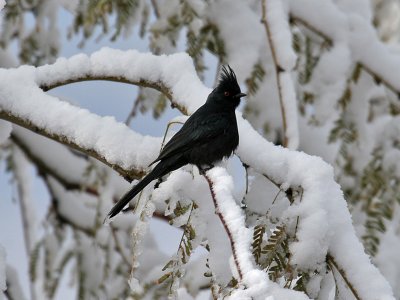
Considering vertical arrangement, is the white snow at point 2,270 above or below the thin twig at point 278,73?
below

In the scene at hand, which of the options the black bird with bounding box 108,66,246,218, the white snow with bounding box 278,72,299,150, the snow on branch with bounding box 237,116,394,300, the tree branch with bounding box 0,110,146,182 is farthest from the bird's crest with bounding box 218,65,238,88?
the snow on branch with bounding box 237,116,394,300

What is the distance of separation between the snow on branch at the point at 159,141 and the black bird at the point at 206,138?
0.11 m

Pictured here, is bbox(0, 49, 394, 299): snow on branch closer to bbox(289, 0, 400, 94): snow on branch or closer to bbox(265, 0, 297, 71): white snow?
bbox(265, 0, 297, 71): white snow

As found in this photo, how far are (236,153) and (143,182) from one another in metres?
0.30

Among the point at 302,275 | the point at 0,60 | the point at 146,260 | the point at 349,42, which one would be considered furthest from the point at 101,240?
the point at 302,275

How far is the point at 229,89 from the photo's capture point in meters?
3.45

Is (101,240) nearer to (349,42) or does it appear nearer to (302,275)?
(349,42)

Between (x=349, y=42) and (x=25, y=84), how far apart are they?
2.00 m

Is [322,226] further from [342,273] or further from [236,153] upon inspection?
[236,153]

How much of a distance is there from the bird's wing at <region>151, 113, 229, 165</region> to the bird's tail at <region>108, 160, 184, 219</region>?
37mm

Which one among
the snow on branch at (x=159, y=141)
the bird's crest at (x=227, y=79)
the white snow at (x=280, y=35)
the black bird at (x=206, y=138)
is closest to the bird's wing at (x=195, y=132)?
the black bird at (x=206, y=138)

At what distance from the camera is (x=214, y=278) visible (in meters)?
1.79

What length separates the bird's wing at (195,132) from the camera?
103 inches

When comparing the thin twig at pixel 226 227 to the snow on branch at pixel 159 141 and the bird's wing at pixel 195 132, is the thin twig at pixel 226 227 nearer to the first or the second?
the snow on branch at pixel 159 141
